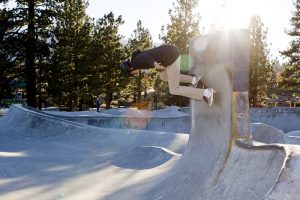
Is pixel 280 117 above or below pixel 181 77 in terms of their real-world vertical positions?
below

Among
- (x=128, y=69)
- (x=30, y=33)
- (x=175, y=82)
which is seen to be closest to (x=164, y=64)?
(x=175, y=82)

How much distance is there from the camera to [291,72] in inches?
1671

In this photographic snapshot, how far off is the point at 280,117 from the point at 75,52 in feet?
63.5

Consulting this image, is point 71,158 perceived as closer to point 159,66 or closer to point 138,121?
point 159,66

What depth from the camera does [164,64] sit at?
6.55 m

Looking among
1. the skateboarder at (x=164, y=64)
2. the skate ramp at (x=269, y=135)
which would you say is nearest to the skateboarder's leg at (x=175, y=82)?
the skateboarder at (x=164, y=64)

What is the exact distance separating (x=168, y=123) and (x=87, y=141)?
8449 mm

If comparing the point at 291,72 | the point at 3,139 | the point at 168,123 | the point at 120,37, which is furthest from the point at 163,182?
the point at 291,72

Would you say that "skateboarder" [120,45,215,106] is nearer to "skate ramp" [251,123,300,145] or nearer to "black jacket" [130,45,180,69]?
"black jacket" [130,45,180,69]

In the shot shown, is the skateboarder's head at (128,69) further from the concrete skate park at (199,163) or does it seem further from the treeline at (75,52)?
the treeline at (75,52)

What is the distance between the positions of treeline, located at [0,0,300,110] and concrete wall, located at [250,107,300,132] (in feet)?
37.6

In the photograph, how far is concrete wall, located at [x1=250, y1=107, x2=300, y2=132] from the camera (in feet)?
101

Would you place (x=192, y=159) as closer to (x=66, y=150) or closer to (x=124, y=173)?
(x=124, y=173)

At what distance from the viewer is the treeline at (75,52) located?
92.2 ft
